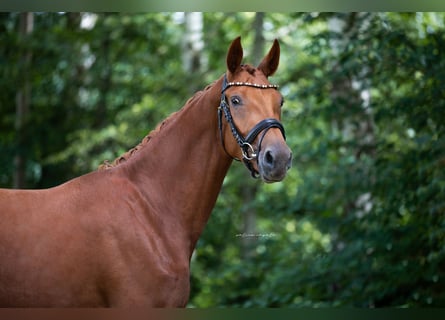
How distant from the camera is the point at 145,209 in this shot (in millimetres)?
2676

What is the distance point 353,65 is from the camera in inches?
200

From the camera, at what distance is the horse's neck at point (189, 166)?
9.00 feet

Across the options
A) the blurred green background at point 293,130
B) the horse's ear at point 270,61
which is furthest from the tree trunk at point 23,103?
the horse's ear at point 270,61

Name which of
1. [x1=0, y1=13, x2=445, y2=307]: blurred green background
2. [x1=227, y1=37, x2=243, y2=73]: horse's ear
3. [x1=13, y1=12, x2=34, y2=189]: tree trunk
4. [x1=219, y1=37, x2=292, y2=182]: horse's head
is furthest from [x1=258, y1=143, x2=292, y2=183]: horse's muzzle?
[x1=13, y1=12, x2=34, y2=189]: tree trunk

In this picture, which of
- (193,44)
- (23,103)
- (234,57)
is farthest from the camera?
(193,44)

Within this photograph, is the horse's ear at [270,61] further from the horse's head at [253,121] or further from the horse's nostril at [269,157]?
the horse's nostril at [269,157]

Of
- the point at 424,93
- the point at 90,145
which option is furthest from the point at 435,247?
the point at 90,145

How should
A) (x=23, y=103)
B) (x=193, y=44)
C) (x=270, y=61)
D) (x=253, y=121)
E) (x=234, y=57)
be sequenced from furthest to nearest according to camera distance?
1. (x=193, y=44)
2. (x=23, y=103)
3. (x=270, y=61)
4. (x=234, y=57)
5. (x=253, y=121)

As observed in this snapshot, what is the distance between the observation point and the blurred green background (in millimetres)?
4887

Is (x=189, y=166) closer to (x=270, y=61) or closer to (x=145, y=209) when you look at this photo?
(x=145, y=209)

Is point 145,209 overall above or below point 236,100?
below

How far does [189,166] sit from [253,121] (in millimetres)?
388

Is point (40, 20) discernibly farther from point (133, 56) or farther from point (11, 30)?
point (133, 56)

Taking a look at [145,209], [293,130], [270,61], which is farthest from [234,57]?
[293,130]
